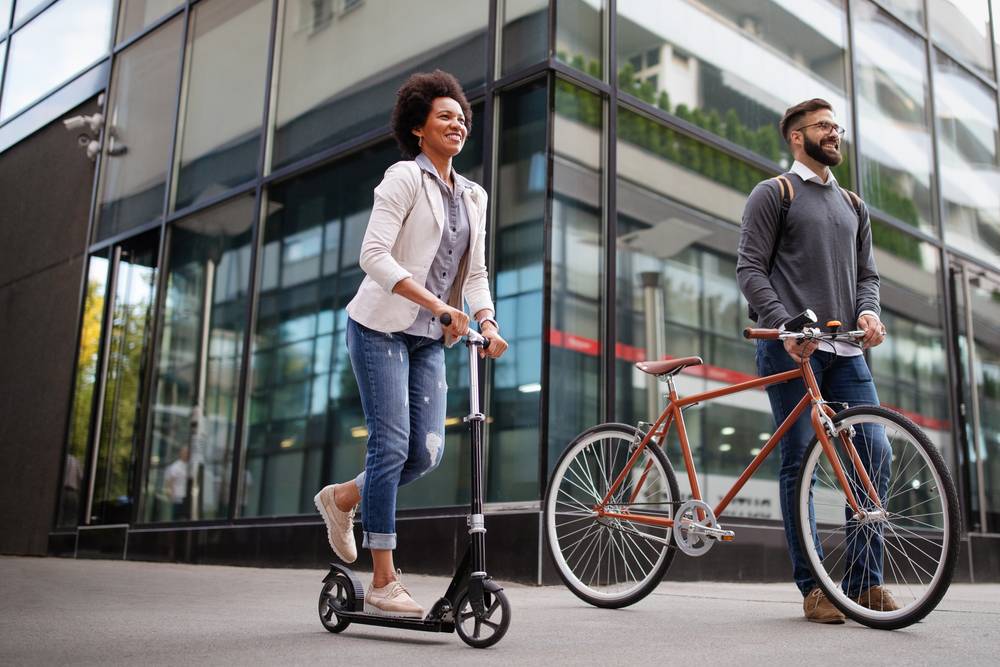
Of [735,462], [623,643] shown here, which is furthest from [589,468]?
[735,462]

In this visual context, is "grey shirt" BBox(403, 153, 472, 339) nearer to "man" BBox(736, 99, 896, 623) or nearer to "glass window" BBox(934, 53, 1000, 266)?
"man" BBox(736, 99, 896, 623)

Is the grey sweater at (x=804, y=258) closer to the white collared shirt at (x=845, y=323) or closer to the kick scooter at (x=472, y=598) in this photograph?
the white collared shirt at (x=845, y=323)

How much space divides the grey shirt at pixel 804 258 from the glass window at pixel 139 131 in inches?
301

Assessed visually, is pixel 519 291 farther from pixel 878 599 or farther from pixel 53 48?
pixel 53 48

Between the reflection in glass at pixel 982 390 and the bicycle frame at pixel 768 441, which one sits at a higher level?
the reflection in glass at pixel 982 390

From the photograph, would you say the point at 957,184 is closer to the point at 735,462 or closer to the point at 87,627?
the point at 735,462

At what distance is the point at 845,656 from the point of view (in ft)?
8.79

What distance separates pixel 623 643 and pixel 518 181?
3.88 meters

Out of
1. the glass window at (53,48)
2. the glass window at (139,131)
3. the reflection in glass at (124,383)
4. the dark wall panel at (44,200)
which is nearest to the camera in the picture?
the reflection in glass at (124,383)

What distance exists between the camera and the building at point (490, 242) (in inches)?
251

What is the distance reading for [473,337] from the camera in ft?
9.84

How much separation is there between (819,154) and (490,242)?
2.82m

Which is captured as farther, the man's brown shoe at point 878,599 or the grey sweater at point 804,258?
the grey sweater at point 804,258

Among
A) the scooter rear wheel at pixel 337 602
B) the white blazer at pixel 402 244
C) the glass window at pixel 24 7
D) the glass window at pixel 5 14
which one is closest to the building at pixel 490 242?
the glass window at pixel 24 7
